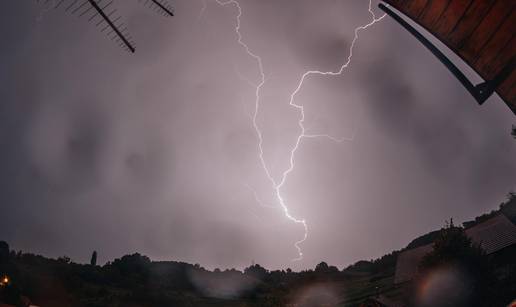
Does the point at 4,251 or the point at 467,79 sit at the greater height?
the point at 4,251

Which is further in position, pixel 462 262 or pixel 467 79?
pixel 462 262

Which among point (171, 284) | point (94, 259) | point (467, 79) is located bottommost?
point (467, 79)

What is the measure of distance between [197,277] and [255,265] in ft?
74.0

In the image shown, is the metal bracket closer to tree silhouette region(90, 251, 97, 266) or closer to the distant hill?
the distant hill

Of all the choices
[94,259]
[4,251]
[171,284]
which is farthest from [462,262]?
[94,259]

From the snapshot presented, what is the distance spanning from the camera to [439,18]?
137 inches

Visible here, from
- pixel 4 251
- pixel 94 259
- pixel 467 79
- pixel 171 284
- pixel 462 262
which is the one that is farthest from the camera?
pixel 94 259

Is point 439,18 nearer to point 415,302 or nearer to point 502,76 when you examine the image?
point 502,76

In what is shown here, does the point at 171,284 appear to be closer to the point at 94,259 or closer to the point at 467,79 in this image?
the point at 94,259

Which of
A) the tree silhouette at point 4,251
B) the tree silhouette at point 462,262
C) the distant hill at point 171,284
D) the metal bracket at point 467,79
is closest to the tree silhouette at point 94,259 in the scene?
the distant hill at point 171,284

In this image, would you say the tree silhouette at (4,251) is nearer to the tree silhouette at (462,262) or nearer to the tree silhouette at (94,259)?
the tree silhouette at (94,259)

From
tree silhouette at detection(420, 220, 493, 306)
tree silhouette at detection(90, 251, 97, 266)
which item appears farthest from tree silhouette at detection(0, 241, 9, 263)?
tree silhouette at detection(420, 220, 493, 306)

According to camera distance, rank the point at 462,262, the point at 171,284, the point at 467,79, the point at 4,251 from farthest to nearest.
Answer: the point at 171,284
the point at 4,251
the point at 462,262
the point at 467,79

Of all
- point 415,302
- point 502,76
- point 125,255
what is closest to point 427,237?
point 415,302
